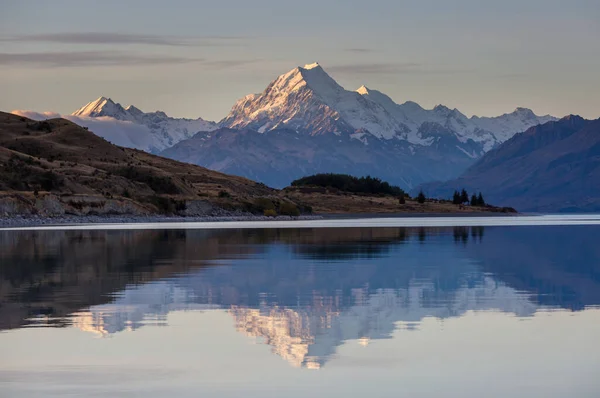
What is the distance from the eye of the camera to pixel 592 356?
26609 mm

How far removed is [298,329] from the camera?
102 ft

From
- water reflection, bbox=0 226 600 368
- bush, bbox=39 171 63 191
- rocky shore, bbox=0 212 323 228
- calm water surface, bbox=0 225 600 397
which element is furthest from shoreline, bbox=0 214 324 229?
calm water surface, bbox=0 225 600 397

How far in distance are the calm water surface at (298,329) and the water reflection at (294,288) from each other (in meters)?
0.09

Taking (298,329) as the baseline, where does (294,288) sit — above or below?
above

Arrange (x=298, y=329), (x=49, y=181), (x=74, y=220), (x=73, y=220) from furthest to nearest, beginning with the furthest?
(x=49, y=181)
(x=74, y=220)
(x=73, y=220)
(x=298, y=329)

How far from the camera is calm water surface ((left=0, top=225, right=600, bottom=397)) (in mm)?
23312

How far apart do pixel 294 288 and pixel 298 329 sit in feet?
43.2

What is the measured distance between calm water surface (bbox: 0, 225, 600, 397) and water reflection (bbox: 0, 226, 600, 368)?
92 mm

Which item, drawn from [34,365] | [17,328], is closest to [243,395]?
[34,365]

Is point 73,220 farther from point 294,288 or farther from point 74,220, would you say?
point 294,288

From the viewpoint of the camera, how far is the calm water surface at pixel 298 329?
2331cm

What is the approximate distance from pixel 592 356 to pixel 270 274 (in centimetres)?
2707

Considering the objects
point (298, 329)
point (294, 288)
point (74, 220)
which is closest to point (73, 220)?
point (74, 220)

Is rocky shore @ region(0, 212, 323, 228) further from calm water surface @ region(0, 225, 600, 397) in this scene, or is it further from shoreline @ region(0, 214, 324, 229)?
calm water surface @ region(0, 225, 600, 397)
